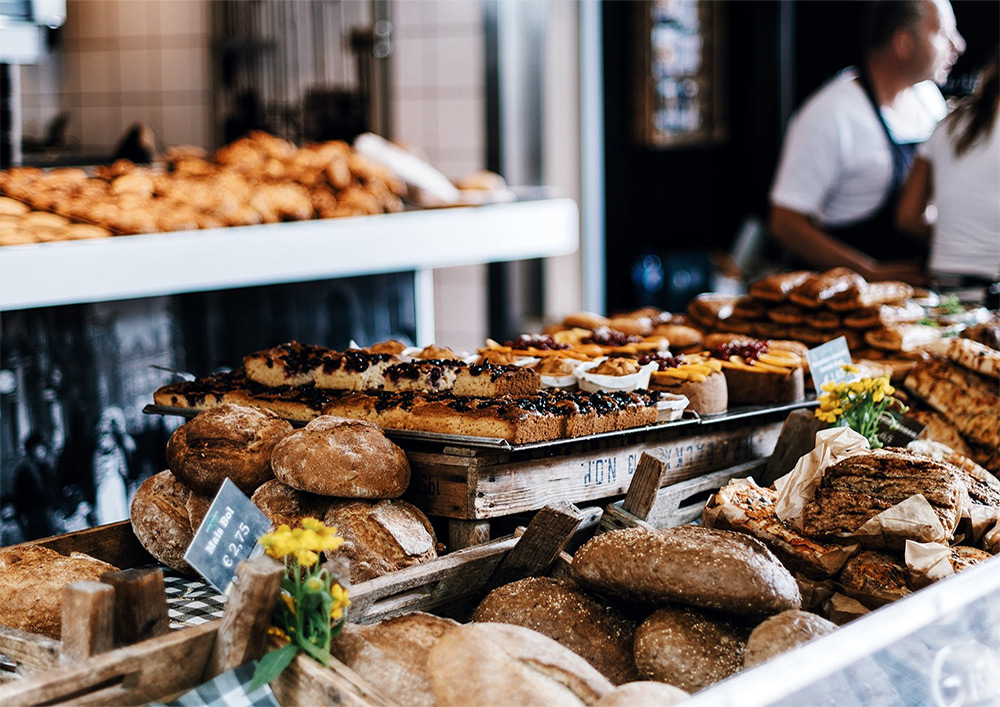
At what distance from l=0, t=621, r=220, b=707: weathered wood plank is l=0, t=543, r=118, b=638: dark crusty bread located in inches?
16.4

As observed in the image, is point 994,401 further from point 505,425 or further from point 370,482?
point 370,482

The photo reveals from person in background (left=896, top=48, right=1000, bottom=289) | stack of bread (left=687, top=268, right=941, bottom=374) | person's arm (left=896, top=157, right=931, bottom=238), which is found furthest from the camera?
person's arm (left=896, top=157, right=931, bottom=238)

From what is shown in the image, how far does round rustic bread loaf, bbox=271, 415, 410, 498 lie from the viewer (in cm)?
191

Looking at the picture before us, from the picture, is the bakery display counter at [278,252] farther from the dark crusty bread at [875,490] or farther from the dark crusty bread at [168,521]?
the dark crusty bread at [875,490]

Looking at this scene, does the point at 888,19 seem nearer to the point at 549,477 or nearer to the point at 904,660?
the point at 549,477

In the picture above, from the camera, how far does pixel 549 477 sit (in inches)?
82.2

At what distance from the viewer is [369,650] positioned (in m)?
1.45

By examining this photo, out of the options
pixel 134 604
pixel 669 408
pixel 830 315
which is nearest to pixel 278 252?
pixel 830 315

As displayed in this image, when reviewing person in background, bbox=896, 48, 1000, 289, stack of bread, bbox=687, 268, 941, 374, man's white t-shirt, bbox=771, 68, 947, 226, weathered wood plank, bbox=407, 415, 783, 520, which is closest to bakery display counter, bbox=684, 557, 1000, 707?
weathered wood plank, bbox=407, 415, 783, 520

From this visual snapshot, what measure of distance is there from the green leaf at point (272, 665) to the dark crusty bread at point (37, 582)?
52 cm

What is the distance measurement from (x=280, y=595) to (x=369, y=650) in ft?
0.48

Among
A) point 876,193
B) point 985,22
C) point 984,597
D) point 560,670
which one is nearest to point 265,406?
point 560,670

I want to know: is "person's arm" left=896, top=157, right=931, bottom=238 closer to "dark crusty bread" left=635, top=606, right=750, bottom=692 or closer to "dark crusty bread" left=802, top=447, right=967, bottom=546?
"dark crusty bread" left=802, top=447, right=967, bottom=546

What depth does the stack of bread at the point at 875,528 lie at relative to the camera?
175cm
